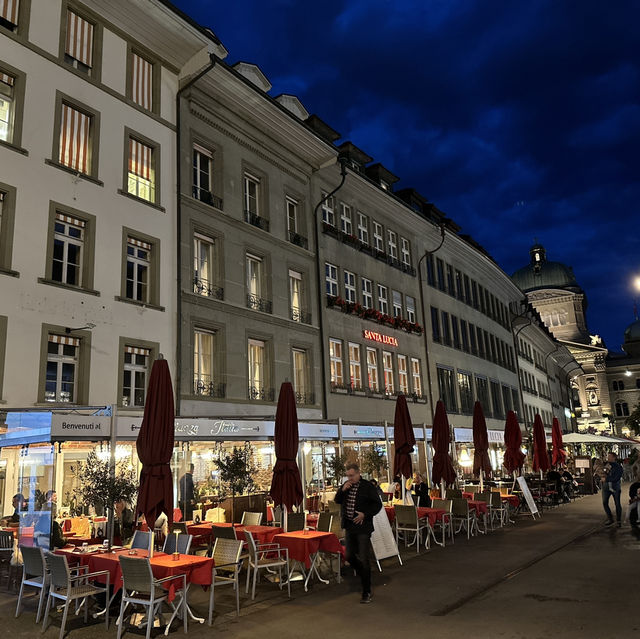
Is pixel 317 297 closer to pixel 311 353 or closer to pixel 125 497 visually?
pixel 311 353

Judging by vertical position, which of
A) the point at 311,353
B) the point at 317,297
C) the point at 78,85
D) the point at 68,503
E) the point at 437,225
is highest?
the point at 437,225

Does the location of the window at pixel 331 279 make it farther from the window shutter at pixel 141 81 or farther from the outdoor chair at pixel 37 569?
the outdoor chair at pixel 37 569

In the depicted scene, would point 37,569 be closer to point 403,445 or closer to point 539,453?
point 403,445

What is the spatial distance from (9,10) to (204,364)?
10.6m

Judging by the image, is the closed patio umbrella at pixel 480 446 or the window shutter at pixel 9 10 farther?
the closed patio umbrella at pixel 480 446

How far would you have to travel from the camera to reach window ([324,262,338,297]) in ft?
81.4

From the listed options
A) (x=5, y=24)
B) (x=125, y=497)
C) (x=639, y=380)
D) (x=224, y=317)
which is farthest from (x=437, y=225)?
(x=639, y=380)

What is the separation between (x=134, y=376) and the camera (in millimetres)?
16234

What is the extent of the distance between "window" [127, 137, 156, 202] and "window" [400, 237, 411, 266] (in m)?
16.1

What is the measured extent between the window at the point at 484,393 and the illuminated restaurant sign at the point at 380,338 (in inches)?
420

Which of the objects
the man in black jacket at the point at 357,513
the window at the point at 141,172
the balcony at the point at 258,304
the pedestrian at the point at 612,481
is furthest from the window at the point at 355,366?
the man in black jacket at the point at 357,513

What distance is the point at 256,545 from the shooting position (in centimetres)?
1008

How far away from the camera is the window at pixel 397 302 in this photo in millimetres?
29536

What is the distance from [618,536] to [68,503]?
1346cm
